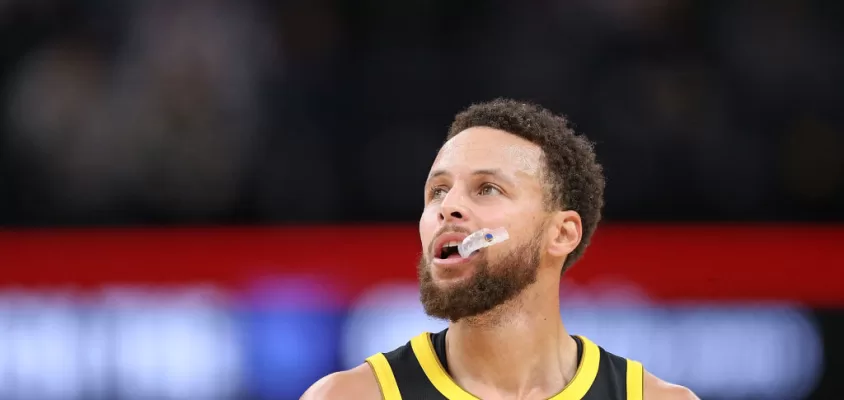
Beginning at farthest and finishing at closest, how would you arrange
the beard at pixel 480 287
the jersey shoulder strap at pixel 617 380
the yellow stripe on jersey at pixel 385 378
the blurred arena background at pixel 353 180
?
1. the blurred arena background at pixel 353 180
2. the jersey shoulder strap at pixel 617 380
3. the yellow stripe on jersey at pixel 385 378
4. the beard at pixel 480 287

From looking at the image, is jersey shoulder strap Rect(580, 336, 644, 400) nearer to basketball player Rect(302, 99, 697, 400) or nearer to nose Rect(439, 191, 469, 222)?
basketball player Rect(302, 99, 697, 400)

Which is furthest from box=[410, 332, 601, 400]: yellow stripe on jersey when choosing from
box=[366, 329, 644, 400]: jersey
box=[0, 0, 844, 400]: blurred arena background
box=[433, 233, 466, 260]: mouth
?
box=[0, 0, 844, 400]: blurred arena background

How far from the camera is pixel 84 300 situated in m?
7.25

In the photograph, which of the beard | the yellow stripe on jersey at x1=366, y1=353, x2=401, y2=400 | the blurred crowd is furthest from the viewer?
the blurred crowd

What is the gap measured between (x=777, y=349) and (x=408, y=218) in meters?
2.38

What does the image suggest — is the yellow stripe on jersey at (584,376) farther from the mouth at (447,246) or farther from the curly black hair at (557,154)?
the mouth at (447,246)

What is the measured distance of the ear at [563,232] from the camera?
4.24 metres

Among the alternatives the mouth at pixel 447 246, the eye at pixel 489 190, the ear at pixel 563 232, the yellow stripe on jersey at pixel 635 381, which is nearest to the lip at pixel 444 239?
the mouth at pixel 447 246

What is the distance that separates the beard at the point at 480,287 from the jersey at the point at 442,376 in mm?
246

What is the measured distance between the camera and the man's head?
13.2ft

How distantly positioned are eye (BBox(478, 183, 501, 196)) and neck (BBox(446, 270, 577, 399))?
14.2 inches

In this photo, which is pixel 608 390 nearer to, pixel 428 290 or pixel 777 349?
pixel 428 290

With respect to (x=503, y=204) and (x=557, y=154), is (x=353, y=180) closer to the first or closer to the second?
(x=557, y=154)

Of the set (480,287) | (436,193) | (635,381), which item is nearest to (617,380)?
(635,381)
